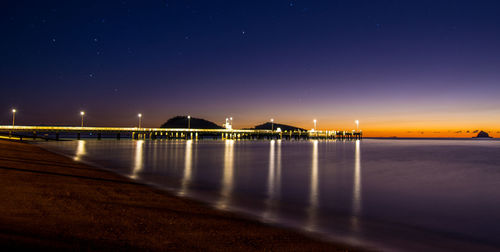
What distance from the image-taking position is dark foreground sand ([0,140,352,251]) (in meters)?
4.70

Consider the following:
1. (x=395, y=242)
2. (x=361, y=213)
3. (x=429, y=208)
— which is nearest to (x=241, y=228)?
(x=395, y=242)

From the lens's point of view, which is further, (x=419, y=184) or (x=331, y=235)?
(x=419, y=184)

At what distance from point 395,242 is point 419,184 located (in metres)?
10.6

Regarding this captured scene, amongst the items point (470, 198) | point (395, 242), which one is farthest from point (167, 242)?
point (470, 198)

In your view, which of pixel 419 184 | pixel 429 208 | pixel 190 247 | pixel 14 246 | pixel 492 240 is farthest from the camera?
pixel 419 184

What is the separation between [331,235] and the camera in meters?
6.57

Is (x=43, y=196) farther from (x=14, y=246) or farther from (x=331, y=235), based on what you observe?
(x=331, y=235)

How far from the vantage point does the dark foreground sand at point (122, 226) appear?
4.70 m

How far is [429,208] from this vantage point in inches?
398

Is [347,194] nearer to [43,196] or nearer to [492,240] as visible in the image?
[492,240]

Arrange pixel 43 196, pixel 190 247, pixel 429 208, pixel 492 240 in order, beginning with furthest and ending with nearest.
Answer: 1. pixel 429 208
2. pixel 43 196
3. pixel 492 240
4. pixel 190 247

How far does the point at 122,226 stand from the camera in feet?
18.7

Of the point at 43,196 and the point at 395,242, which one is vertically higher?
the point at 43,196

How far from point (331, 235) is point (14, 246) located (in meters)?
5.39
